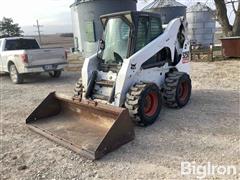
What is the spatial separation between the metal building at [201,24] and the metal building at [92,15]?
8.06 m

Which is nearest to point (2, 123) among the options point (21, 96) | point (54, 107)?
point (54, 107)

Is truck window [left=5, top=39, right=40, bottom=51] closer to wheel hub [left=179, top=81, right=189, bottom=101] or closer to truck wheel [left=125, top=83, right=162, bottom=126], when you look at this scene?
wheel hub [left=179, top=81, right=189, bottom=101]

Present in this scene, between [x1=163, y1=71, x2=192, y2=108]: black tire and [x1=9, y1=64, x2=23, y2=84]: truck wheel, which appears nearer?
[x1=163, y1=71, x2=192, y2=108]: black tire

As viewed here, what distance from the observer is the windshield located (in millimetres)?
6387

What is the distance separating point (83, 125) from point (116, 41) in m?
1.92

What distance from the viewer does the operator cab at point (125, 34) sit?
6.23m

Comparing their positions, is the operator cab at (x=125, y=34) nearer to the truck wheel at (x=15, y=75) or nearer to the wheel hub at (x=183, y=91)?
the wheel hub at (x=183, y=91)

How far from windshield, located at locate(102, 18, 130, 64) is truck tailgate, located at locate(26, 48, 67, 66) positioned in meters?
5.23

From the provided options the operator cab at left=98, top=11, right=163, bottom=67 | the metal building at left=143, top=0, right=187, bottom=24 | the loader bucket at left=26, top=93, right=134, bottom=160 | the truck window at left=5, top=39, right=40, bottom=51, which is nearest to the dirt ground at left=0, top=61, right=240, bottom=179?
the loader bucket at left=26, top=93, right=134, bottom=160

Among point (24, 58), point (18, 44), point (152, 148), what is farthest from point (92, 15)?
point (152, 148)

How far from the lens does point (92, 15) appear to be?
17906 mm

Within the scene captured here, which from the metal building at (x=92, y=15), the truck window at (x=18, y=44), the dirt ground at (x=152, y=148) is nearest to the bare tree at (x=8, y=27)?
the metal building at (x=92, y=15)

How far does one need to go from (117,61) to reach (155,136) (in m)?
1.87

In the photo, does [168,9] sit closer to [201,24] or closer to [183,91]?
[201,24]
